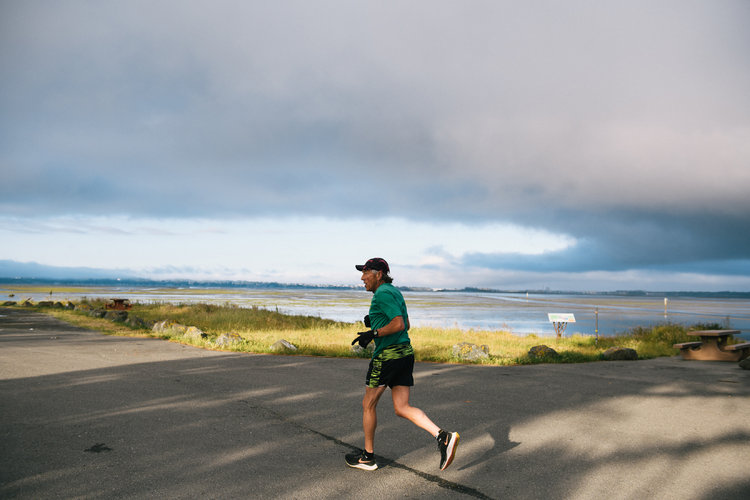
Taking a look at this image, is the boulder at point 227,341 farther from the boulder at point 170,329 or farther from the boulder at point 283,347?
the boulder at point 170,329

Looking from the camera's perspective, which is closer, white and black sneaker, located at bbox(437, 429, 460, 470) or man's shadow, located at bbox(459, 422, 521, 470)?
white and black sneaker, located at bbox(437, 429, 460, 470)

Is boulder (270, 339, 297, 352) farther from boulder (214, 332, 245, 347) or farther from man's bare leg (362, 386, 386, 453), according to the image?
man's bare leg (362, 386, 386, 453)

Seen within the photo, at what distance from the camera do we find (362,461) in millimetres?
4812

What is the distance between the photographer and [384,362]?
4738mm

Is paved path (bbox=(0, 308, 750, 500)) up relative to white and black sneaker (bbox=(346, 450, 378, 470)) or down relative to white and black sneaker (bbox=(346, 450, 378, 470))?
down

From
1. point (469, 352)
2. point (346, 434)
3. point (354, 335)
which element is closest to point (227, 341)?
point (354, 335)

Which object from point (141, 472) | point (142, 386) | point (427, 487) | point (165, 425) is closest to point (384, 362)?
point (427, 487)

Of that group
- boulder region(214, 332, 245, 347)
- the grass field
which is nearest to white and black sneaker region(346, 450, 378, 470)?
the grass field

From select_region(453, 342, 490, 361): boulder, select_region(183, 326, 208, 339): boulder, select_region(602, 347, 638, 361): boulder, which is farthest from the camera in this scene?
select_region(183, 326, 208, 339): boulder

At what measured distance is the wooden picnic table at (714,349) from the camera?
14086 millimetres

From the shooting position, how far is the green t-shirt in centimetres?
464

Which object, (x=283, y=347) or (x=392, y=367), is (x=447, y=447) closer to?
(x=392, y=367)

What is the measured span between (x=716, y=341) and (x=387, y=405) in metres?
11.8

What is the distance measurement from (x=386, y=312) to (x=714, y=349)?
45.9 ft
